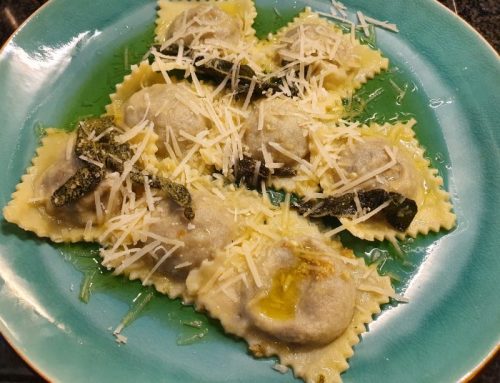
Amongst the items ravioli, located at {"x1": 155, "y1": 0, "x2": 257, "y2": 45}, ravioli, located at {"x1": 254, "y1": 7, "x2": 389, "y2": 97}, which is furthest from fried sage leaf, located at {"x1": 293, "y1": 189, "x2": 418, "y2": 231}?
ravioli, located at {"x1": 155, "y1": 0, "x2": 257, "y2": 45}

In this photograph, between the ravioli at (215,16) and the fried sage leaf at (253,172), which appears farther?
the ravioli at (215,16)

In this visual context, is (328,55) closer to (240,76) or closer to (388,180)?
(240,76)

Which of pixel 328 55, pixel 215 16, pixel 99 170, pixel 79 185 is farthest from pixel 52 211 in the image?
pixel 328 55

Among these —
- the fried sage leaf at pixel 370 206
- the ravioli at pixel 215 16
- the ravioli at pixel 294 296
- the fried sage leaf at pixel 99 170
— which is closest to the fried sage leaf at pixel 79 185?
the fried sage leaf at pixel 99 170

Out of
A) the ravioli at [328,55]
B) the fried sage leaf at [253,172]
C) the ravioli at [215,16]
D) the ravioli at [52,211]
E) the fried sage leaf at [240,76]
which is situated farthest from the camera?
the ravioli at [215,16]

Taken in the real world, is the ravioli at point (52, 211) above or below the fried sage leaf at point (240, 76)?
above

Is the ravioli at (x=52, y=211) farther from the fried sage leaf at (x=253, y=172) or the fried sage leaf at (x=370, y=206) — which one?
the fried sage leaf at (x=370, y=206)
